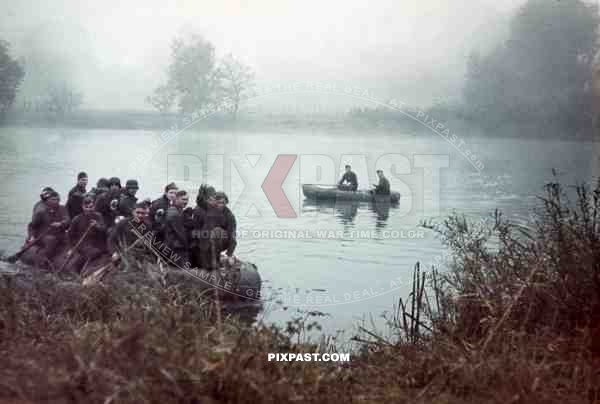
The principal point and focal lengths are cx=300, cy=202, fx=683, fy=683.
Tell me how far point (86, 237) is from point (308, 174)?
2.12 meters

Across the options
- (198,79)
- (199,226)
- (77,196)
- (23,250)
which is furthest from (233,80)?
(23,250)

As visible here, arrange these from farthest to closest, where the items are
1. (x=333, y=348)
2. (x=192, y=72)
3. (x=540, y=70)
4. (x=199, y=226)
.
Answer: (x=540, y=70) → (x=192, y=72) → (x=199, y=226) → (x=333, y=348)

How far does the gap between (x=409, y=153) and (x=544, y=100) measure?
4.48 ft

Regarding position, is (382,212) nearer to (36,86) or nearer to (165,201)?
(165,201)

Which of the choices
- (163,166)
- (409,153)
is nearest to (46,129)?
(163,166)

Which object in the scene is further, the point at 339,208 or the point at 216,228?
the point at 339,208

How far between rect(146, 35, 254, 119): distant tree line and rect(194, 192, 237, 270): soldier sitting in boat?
827mm

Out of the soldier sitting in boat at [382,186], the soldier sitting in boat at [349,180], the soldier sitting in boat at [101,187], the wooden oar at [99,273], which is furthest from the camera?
the soldier sitting in boat at [349,180]

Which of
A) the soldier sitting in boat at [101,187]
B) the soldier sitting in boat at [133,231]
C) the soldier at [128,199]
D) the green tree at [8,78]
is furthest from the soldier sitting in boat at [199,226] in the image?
the green tree at [8,78]

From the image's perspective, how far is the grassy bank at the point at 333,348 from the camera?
282 centimetres

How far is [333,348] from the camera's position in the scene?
462 cm

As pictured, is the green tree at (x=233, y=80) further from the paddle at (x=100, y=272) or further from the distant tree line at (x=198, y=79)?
the paddle at (x=100, y=272)

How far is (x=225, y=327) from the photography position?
3746mm

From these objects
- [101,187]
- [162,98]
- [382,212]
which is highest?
[162,98]
